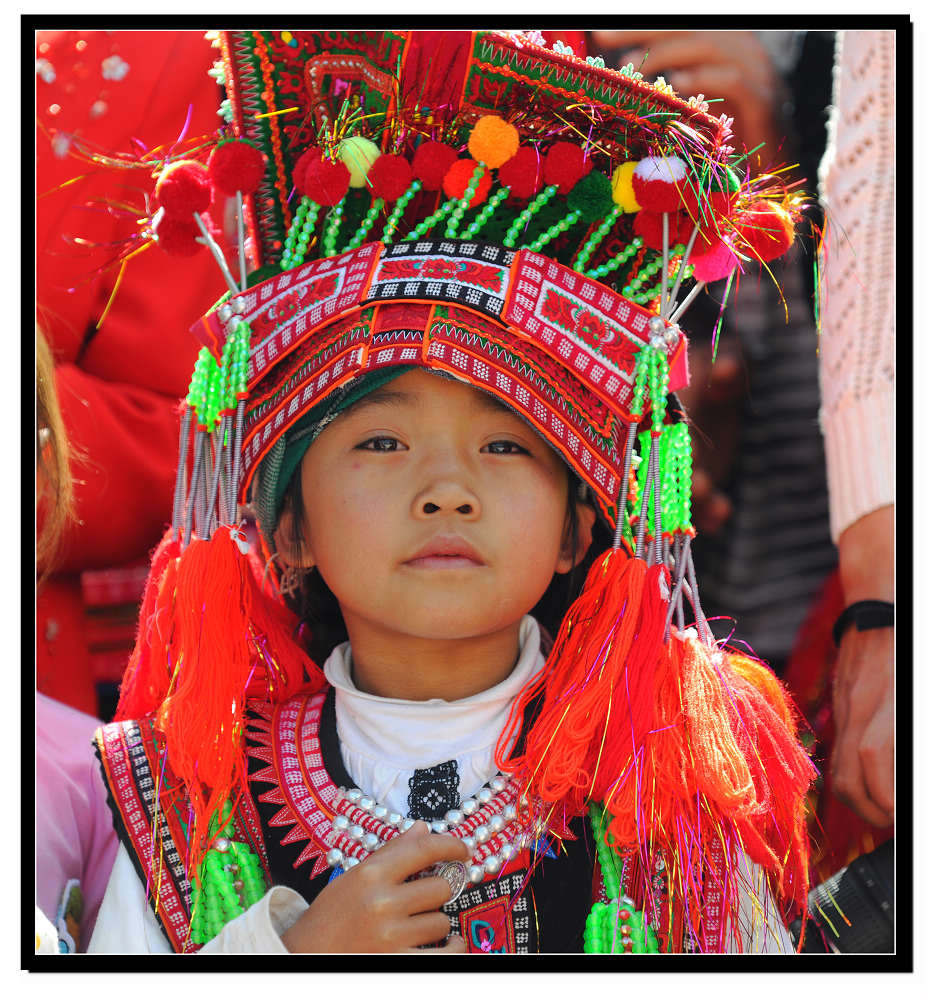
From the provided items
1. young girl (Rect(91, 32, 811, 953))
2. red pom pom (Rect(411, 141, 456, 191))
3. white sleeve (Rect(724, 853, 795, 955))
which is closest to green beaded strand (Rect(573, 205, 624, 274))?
young girl (Rect(91, 32, 811, 953))

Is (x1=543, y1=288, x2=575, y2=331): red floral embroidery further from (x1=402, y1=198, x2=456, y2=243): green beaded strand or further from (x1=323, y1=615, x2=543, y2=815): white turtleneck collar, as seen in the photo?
(x1=323, y1=615, x2=543, y2=815): white turtleneck collar

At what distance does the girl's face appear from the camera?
1.63 m

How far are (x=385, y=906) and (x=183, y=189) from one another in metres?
0.98

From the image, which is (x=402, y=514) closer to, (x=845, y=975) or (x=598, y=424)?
(x=598, y=424)

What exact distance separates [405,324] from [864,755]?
0.96 metres

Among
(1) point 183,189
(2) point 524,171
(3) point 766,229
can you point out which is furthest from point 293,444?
(3) point 766,229

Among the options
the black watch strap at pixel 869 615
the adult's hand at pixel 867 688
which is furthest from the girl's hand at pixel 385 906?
the black watch strap at pixel 869 615

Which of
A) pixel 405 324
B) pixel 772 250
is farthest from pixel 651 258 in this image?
pixel 405 324

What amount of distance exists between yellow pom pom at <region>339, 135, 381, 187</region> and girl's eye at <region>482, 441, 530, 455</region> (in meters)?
0.40

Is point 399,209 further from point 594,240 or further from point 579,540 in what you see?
point 579,540

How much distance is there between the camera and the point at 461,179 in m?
1.68

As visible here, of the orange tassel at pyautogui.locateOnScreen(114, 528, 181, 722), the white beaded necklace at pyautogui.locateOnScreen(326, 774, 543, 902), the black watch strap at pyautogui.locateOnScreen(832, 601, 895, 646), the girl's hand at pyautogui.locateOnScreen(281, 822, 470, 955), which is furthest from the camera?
the black watch strap at pyautogui.locateOnScreen(832, 601, 895, 646)

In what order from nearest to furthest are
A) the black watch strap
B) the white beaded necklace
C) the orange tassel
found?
the white beaded necklace
the orange tassel
the black watch strap

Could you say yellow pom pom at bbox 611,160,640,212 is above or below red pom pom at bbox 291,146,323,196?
below
